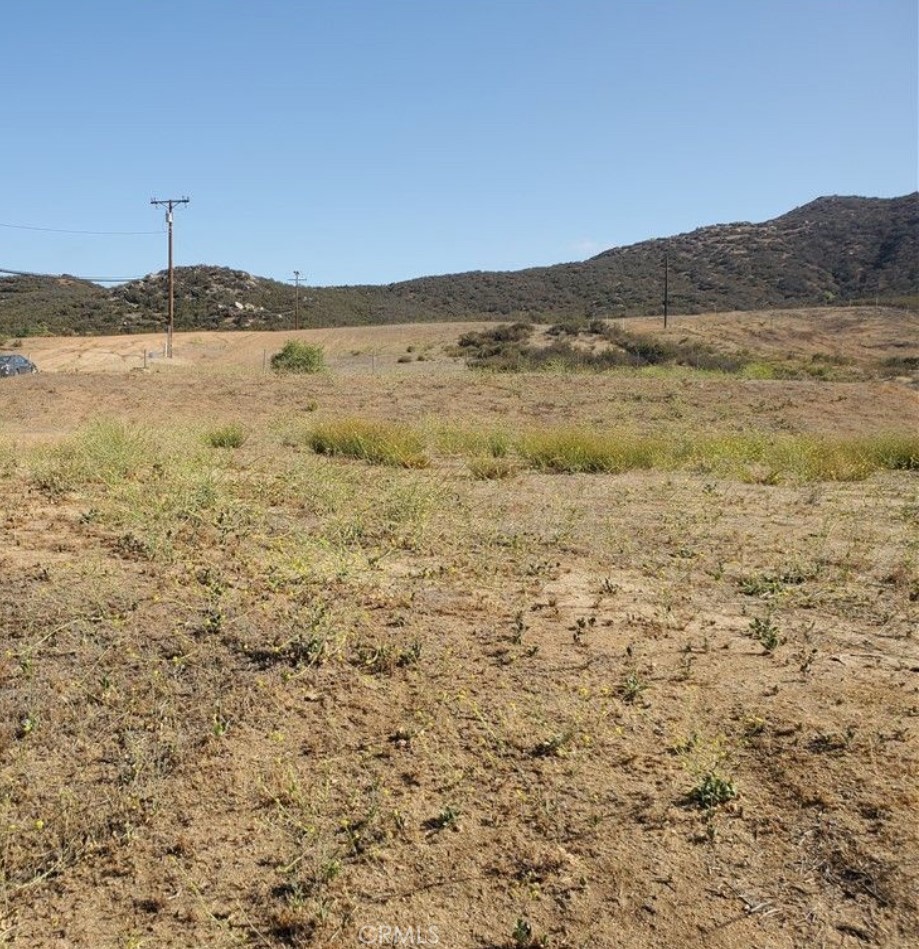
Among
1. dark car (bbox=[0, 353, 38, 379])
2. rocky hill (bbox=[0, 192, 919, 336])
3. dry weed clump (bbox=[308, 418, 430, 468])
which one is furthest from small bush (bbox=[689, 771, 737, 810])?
rocky hill (bbox=[0, 192, 919, 336])

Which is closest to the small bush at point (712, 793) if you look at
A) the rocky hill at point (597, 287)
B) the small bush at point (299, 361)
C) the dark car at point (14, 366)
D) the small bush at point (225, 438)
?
the small bush at point (225, 438)

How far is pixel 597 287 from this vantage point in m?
74.7

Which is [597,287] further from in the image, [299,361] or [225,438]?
[225,438]

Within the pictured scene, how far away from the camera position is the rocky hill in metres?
66.4

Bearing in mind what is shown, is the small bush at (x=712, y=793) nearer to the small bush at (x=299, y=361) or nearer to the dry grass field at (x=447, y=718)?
the dry grass field at (x=447, y=718)

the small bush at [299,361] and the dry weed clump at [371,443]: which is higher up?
the small bush at [299,361]

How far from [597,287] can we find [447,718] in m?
73.2

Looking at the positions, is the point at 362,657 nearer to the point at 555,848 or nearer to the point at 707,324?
the point at 555,848

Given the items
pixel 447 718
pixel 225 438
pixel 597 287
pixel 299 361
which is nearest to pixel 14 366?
pixel 299 361

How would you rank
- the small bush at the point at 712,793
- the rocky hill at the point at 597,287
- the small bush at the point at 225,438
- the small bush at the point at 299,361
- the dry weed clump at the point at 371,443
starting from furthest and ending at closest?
the rocky hill at the point at 597,287 → the small bush at the point at 299,361 → the small bush at the point at 225,438 → the dry weed clump at the point at 371,443 → the small bush at the point at 712,793

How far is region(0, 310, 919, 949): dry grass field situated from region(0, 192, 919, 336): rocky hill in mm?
56093

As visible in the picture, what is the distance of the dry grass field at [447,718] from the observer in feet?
10.2

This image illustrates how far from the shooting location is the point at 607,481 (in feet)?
33.1

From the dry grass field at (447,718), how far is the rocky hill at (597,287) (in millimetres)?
56093
